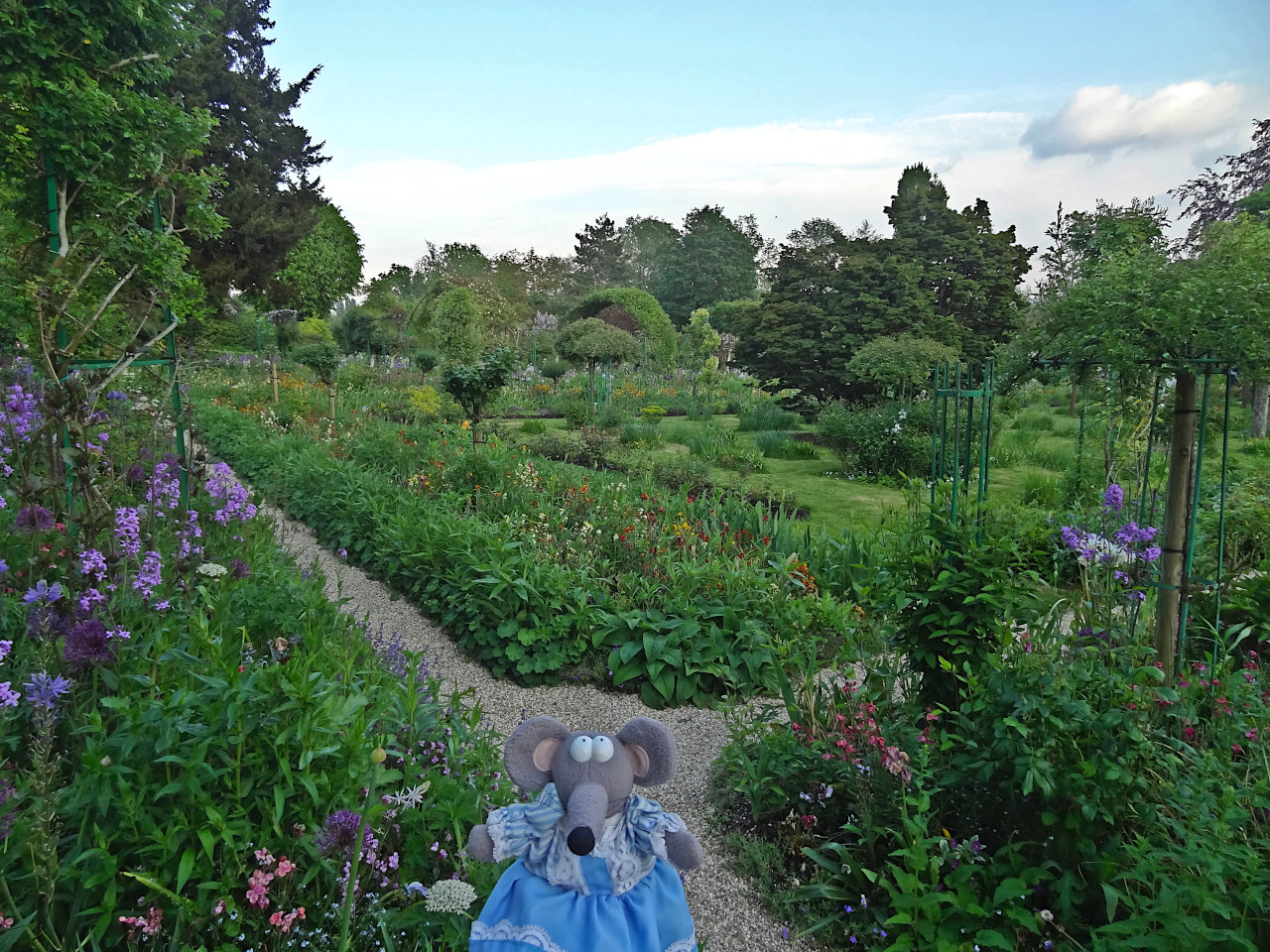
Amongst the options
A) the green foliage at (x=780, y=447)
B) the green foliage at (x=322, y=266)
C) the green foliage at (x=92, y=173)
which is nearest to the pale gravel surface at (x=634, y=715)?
the green foliage at (x=92, y=173)

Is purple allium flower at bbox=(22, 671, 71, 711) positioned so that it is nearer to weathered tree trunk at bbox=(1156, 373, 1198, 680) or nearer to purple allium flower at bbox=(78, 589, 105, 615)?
purple allium flower at bbox=(78, 589, 105, 615)

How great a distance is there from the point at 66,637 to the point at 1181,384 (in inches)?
163

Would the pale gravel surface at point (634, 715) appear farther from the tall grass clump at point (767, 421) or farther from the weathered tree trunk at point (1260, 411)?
the weathered tree trunk at point (1260, 411)

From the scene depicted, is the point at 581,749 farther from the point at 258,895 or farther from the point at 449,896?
the point at 258,895

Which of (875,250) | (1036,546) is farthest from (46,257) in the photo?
(875,250)

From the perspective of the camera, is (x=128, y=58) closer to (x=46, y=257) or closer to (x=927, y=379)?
(x=46, y=257)

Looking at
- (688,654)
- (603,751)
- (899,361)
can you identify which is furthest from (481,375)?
(603,751)

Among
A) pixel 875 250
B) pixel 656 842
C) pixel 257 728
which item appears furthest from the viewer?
pixel 875 250

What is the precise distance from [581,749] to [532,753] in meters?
0.17

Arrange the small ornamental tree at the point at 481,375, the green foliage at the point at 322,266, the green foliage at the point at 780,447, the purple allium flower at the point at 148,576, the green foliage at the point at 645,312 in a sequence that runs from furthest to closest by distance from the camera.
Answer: the green foliage at the point at 322,266 < the green foliage at the point at 645,312 < the green foliage at the point at 780,447 < the small ornamental tree at the point at 481,375 < the purple allium flower at the point at 148,576

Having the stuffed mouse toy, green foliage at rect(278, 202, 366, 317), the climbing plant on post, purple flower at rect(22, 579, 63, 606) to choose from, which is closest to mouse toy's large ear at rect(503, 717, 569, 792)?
the stuffed mouse toy

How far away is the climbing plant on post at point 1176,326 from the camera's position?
102 inches

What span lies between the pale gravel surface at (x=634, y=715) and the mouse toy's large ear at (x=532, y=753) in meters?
0.97

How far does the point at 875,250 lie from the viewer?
14.2m
